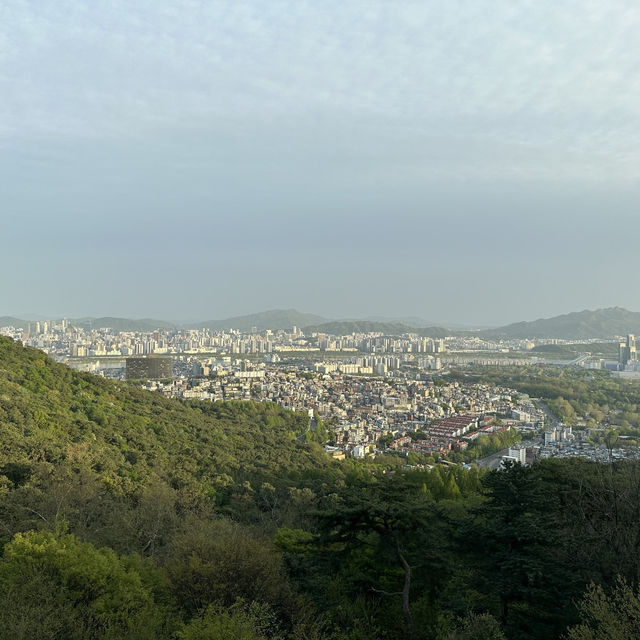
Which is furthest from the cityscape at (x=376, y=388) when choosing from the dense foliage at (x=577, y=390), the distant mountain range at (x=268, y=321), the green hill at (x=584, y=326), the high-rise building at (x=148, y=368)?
the distant mountain range at (x=268, y=321)

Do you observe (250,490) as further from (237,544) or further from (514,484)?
(514,484)

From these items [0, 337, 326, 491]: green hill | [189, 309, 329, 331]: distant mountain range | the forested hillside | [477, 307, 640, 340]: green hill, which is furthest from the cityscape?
[189, 309, 329, 331]: distant mountain range

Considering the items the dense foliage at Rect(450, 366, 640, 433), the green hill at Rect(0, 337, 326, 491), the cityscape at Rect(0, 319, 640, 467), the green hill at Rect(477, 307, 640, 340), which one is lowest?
the cityscape at Rect(0, 319, 640, 467)

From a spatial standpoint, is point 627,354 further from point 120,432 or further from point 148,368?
point 120,432

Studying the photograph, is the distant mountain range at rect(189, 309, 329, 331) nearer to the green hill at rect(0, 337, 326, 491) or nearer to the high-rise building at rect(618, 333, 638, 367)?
the high-rise building at rect(618, 333, 638, 367)

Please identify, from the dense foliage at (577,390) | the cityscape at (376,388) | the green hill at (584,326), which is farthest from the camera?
the green hill at (584,326)

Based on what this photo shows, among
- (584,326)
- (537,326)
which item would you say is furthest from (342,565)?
(537,326)

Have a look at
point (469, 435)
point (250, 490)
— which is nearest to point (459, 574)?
point (250, 490)

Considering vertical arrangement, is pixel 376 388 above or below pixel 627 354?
below

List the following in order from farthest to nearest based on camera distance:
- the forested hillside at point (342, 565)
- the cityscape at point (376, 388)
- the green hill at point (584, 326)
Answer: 1. the green hill at point (584, 326)
2. the cityscape at point (376, 388)
3. the forested hillside at point (342, 565)

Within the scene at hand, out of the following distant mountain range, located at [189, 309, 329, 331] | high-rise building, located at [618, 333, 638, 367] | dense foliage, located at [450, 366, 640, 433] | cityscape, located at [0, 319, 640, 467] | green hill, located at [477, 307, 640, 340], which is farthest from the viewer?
distant mountain range, located at [189, 309, 329, 331]

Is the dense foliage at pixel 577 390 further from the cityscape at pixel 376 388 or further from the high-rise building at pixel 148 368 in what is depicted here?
the high-rise building at pixel 148 368
